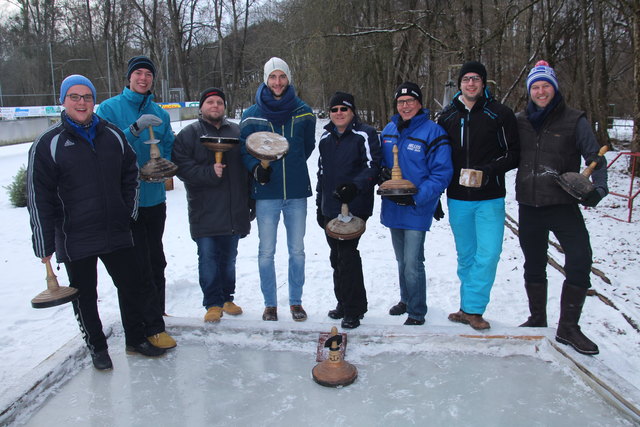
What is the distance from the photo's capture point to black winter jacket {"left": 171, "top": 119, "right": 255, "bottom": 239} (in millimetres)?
3850

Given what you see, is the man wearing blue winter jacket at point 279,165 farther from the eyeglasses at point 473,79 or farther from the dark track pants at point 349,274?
the eyeglasses at point 473,79

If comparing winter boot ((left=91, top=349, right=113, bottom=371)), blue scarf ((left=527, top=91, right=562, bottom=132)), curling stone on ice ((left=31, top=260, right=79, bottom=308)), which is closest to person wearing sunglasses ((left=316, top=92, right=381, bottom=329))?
blue scarf ((left=527, top=91, right=562, bottom=132))

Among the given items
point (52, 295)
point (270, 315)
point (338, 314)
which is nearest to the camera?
point (52, 295)

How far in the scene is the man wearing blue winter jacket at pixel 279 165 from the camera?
12.5ft

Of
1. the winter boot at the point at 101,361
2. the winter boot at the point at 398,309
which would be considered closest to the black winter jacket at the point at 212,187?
the winter boot at the point at 101,361

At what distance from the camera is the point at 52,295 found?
2.98 metres

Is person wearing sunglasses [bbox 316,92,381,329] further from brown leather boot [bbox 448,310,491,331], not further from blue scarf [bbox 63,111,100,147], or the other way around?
blue scarf [bbox 63,111,100,147]

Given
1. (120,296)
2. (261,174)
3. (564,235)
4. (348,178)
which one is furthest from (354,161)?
(120,296)

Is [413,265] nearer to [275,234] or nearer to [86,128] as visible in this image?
[275,234]

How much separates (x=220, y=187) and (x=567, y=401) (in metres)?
2.87

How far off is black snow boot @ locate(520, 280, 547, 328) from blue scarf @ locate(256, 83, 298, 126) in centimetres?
238

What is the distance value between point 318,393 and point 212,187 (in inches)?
71.8

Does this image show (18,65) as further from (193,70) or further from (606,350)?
(606,350)

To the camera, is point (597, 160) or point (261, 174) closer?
point (597, 160)
